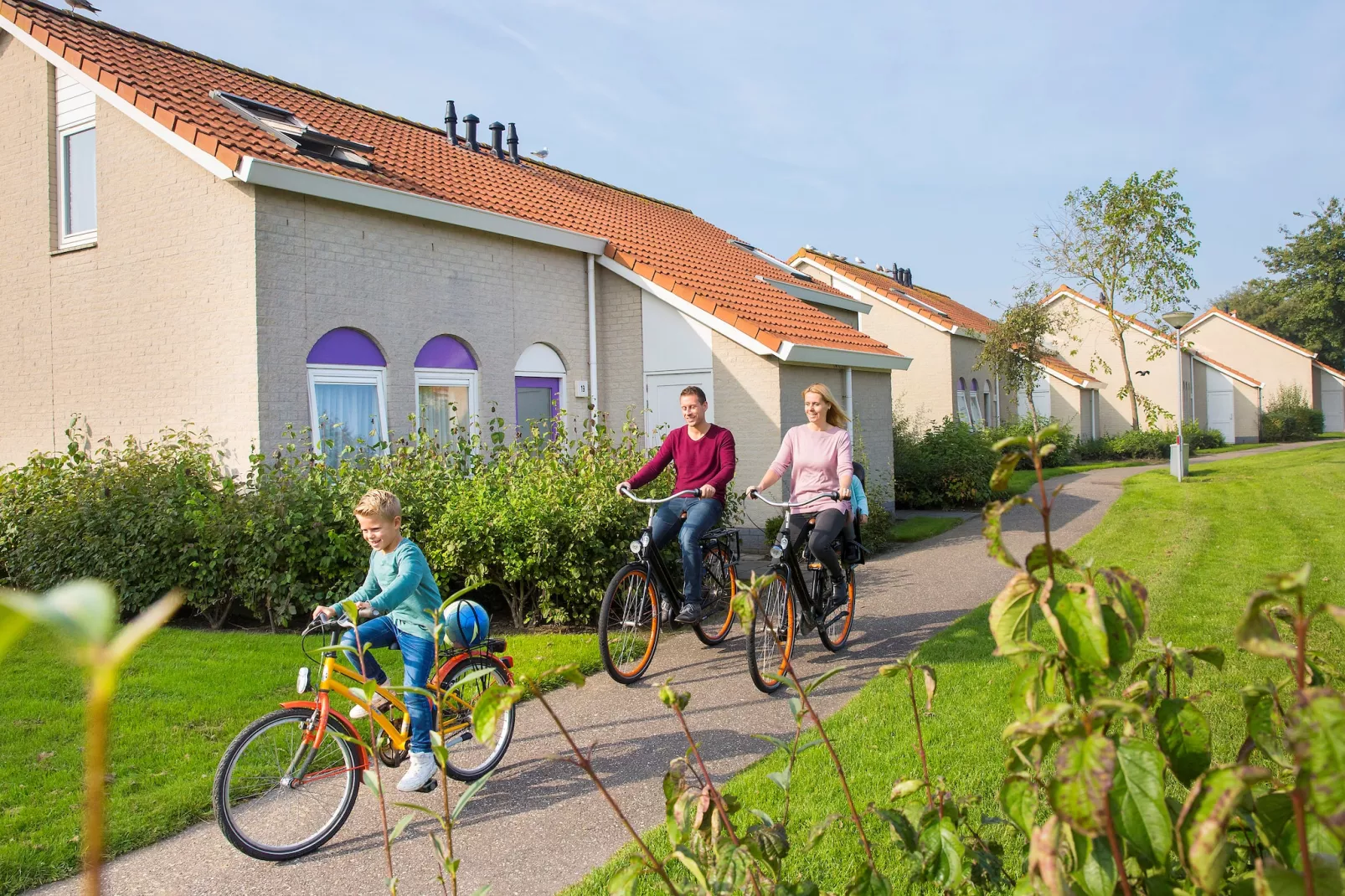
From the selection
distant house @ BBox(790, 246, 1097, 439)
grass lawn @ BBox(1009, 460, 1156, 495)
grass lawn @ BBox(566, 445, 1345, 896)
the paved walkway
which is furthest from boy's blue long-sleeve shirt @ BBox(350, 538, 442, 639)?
distant house @ BBox(790, 246, 1097, 439)

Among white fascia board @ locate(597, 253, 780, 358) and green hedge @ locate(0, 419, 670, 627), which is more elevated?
white fascia board @ locate(597, 253, 780, 358)

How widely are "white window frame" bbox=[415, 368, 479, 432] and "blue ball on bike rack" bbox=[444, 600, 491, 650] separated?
6.50 metres

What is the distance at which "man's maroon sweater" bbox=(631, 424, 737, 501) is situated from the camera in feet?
24.3

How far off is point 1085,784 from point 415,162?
13686mm

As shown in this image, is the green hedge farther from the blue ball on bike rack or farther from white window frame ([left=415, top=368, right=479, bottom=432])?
the blue ball on bike rack

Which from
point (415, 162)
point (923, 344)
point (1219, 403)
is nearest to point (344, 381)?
point (415, 162)

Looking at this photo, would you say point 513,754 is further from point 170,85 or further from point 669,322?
point 170,85

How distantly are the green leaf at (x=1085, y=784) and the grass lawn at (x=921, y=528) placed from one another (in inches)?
498

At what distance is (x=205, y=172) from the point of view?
10.4 metres

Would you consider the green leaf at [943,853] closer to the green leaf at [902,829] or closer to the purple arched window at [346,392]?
the green leaf at [902,829]

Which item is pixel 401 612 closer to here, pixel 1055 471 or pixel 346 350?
pixel 346 350

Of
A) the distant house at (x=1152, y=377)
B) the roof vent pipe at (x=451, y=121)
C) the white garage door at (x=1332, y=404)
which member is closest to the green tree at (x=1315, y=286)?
the white garage door at (x=1332, y=404)

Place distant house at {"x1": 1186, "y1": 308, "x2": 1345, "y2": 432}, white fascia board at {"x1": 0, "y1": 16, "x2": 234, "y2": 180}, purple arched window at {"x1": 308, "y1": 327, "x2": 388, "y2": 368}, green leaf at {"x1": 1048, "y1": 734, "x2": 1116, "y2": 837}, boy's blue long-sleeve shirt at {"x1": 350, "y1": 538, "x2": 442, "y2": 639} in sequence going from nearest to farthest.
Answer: green leaf at {"x1": 1048, "y1": 734, "x2": 1116, "y2": 837} → boy's blue long-sleeve shirt at {"x1": 350, "y1": 538, "x2": 442, "y2": 639} → white fascia board at {"x1": 0, "y1": 16, "x2": 234, "y2": 180} → purple arched window at {"x1": 308, "y1": 327, "x2": 388, "y2": 368} → distant house at {"x1": 1186, "y1": 308, "x2": 1345, "y2": 432}

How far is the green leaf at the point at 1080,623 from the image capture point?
4.14 ft
